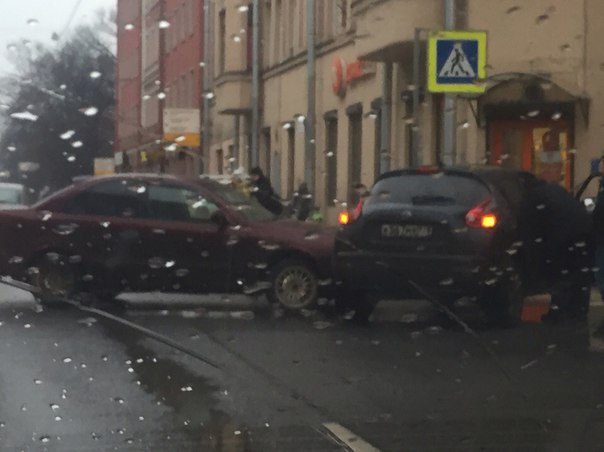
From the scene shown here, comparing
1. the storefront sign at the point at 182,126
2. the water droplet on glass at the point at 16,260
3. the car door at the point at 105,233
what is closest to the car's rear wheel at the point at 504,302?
the car door at the point at 105,233

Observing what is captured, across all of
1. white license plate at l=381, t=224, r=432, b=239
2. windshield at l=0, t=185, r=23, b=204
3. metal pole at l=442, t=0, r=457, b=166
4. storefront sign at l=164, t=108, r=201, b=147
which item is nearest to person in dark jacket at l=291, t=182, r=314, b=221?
metal pole at l=442, t=0, r=457, b=166

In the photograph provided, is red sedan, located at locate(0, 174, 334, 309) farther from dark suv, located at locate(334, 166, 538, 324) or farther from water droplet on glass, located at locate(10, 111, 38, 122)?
water droplet on glass, located at locate(10, 111, 38, 122)

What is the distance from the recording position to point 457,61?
20.3 m

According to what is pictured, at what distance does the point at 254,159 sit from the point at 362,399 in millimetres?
31969

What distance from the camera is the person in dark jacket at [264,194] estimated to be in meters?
20.8

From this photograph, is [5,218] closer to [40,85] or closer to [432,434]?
[432,434]

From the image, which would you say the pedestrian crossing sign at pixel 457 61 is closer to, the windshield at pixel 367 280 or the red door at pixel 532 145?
the windshield at pixel 367 280

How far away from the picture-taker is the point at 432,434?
8.58 m

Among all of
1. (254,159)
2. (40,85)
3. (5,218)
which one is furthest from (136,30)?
(5,218)

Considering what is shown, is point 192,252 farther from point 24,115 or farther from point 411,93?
point 24,115

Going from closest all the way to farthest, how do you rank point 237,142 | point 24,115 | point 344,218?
point 344,218, point 24,115, point 237,142

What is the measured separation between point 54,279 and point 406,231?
3.95 meters

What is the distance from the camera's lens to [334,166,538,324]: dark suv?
1484cm

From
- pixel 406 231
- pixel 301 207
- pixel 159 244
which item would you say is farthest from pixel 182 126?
pixel 406 231
